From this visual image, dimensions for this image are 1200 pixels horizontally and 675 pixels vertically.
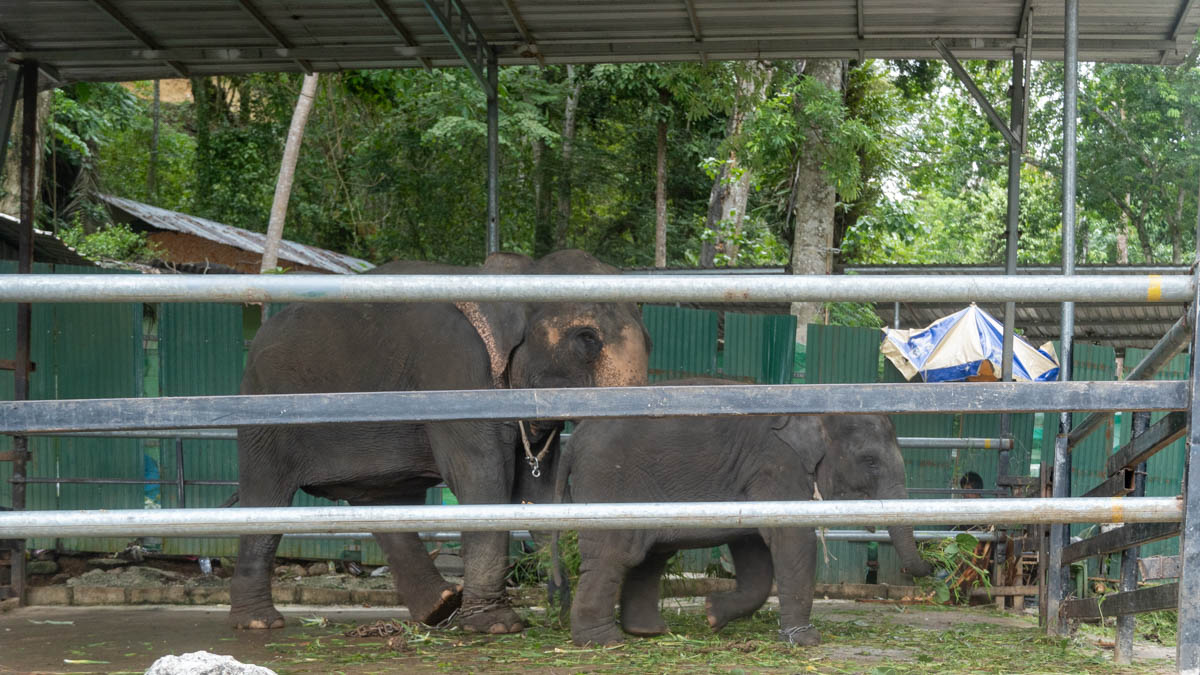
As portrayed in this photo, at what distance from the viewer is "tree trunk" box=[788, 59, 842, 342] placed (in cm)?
1333

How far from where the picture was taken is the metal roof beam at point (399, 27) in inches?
328

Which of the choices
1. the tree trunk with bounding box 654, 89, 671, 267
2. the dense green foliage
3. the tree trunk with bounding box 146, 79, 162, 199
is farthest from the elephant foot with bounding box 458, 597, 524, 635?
the tree trunk with bounding box 146, 79, 162, 199

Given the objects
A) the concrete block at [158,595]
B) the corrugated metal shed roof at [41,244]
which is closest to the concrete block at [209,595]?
the concrete block at [158,595]

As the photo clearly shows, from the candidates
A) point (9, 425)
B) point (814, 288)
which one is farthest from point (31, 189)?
point (814, 288)

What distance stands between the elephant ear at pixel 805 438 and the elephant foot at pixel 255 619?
3166mm

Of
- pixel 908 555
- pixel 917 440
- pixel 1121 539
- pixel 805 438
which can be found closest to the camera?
pixel 1121 539

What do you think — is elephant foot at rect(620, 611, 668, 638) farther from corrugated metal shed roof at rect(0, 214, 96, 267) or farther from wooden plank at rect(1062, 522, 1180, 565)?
corrugated metal shed roof at rect(0, 214, 96, 267)

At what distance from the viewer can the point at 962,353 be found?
13125 millimetres

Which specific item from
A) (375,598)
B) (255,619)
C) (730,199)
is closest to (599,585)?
(255,619)

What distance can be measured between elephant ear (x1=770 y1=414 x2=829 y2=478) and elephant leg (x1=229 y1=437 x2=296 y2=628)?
10.2 ft

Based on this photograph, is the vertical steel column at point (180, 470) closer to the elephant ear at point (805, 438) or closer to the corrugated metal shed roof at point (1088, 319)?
the elephant ear at point (805, 438)

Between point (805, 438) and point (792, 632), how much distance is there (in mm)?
1131

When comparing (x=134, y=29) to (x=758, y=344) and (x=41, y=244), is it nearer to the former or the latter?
(x=41, y=244)

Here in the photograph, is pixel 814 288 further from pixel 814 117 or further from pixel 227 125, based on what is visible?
pixel 227 125
